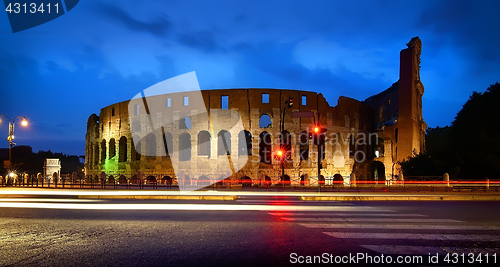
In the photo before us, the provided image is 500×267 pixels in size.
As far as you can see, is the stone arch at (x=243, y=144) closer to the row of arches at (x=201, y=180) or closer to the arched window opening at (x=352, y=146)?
the row of arches at (x=201, y=180)

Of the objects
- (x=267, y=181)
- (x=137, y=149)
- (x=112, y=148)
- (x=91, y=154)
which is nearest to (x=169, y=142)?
(x=137, y=149)

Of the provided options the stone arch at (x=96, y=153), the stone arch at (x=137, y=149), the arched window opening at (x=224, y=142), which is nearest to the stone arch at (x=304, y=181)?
the arched window opening at (x=224, y=142)

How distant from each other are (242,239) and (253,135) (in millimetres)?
26037

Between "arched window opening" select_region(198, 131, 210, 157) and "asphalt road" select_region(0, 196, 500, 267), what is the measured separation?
25.8 m

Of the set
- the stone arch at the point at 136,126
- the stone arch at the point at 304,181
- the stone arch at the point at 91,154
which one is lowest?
the stone arch at the point at 304,181

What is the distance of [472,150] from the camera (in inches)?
934

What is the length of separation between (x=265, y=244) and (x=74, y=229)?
342cm

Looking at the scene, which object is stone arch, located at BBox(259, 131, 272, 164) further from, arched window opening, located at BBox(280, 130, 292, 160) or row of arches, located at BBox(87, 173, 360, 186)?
row of arches, located at BBox(87, 173, 360, 186)

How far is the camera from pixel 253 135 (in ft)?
101

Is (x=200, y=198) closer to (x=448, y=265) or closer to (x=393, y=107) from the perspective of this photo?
(x=448, y=265)

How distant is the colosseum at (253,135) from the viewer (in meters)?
30.9

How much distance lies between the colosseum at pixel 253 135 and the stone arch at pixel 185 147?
0.10 ft

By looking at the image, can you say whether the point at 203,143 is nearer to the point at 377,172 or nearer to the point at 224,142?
the point at 224,142

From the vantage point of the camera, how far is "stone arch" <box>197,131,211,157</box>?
33.1m
